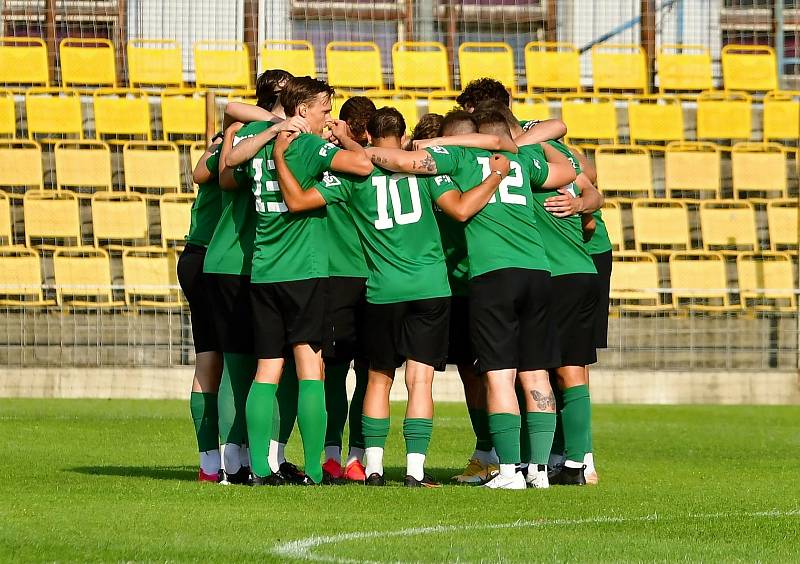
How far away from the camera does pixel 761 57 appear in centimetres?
1756

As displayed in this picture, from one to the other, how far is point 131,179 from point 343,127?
884 cm

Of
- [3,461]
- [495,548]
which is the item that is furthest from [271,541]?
[3,461]

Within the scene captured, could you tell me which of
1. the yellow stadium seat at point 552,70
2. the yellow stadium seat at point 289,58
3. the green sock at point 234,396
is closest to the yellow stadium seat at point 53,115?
the yellow stadium seat at point 289,58

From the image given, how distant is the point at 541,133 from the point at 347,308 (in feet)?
4.42

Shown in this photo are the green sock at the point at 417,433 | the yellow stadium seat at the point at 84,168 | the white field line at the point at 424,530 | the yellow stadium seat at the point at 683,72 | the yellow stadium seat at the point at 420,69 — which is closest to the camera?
the white field line at the point at 424,530

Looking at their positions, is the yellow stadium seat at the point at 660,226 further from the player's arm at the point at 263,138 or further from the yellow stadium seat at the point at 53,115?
the player's arm at the point at 263,138

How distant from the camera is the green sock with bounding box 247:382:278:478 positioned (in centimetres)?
615

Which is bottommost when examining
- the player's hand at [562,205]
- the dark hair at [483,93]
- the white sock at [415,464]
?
the white sock at [415,464]

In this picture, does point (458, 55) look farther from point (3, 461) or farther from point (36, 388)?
point (3, 461)

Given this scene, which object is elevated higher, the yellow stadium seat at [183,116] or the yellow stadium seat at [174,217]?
the yellow stadium seat at [183,116]

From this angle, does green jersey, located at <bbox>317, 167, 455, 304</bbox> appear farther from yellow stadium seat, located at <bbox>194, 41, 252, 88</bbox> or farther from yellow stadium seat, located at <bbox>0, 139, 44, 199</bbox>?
yellow stadium seat, located at <bbox>194, 41, 252, 88</bbox>

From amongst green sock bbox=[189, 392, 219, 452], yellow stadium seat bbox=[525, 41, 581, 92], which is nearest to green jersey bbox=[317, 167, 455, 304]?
green sock bbox=[189, 392, 219, 452]

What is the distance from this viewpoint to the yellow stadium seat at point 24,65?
15906 mm

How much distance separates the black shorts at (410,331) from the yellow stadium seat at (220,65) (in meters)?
10.3
